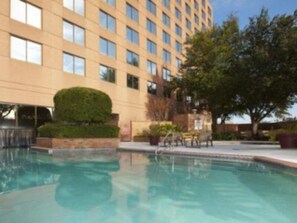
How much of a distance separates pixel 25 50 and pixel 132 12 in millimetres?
14818

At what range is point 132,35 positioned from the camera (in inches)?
1331

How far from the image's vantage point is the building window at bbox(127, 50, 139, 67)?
32.8 meters

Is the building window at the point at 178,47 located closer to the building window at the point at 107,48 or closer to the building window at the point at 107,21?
the building window at the point at 107,21

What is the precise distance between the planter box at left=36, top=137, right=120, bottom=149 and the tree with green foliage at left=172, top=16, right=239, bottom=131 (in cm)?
1258

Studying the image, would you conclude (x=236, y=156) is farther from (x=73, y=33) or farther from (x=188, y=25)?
(x=188, y=25)

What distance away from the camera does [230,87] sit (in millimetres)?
29625

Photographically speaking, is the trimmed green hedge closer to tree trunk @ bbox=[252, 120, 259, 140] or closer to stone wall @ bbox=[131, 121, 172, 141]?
stone wall @ bbox=[131, 121, 172, 141]

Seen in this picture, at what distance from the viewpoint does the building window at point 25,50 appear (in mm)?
21031

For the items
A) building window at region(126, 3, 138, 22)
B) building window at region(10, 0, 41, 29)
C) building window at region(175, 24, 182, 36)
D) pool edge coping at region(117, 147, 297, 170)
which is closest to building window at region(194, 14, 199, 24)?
building window at region(175, 24, 182, 36)

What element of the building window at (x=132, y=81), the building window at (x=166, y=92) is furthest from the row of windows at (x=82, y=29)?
the building window at (x=166, y=92)

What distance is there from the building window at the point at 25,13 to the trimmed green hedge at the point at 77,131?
6.44m

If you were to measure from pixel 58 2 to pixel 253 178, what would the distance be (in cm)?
1897

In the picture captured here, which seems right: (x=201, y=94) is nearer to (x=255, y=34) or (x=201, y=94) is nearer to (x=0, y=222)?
(x=255, y=34)

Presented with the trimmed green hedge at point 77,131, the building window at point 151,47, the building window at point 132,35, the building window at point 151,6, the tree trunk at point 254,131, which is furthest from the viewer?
the building window at point 151,6
